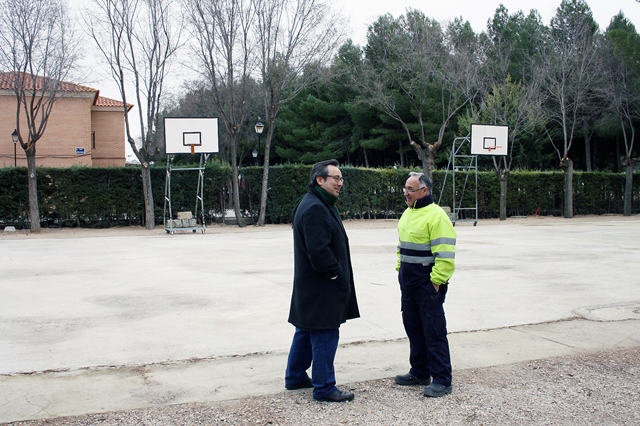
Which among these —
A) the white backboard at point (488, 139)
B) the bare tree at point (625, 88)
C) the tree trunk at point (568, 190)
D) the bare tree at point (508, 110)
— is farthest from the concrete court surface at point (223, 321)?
the bare tree at point (625, 88)

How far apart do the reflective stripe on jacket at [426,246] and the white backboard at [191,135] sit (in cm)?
1853

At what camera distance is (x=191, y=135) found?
2258cm

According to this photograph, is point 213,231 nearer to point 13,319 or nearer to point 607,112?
point 13,319

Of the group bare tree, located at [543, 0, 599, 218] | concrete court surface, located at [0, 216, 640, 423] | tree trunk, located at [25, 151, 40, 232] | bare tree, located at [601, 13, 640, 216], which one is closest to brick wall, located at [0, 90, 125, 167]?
tree trunk, located at [25, 151, 40, 232]

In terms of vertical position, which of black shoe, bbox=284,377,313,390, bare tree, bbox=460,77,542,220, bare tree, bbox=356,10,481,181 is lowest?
black shoe, bbox=284,377,313,390

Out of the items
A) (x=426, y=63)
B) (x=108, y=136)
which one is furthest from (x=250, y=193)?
(x=108, y=136)

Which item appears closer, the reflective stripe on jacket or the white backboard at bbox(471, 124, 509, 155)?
the reflective stripe on jacket

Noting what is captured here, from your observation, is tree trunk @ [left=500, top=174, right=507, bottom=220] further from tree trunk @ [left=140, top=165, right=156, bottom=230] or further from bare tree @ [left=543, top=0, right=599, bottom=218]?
tree trunk @ [left=140, top=165, right=156, bottom=230]

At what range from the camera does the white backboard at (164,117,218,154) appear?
22.3m

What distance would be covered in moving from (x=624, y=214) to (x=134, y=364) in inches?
1282

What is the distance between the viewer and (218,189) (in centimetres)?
2497

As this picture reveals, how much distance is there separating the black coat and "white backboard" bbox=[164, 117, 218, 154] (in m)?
18.7

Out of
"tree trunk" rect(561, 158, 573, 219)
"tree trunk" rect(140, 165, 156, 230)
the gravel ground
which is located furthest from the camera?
"tree trunk" rect(561, 158, 573, 219)

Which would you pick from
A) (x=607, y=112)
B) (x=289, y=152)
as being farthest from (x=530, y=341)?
(x=289, y=152)
